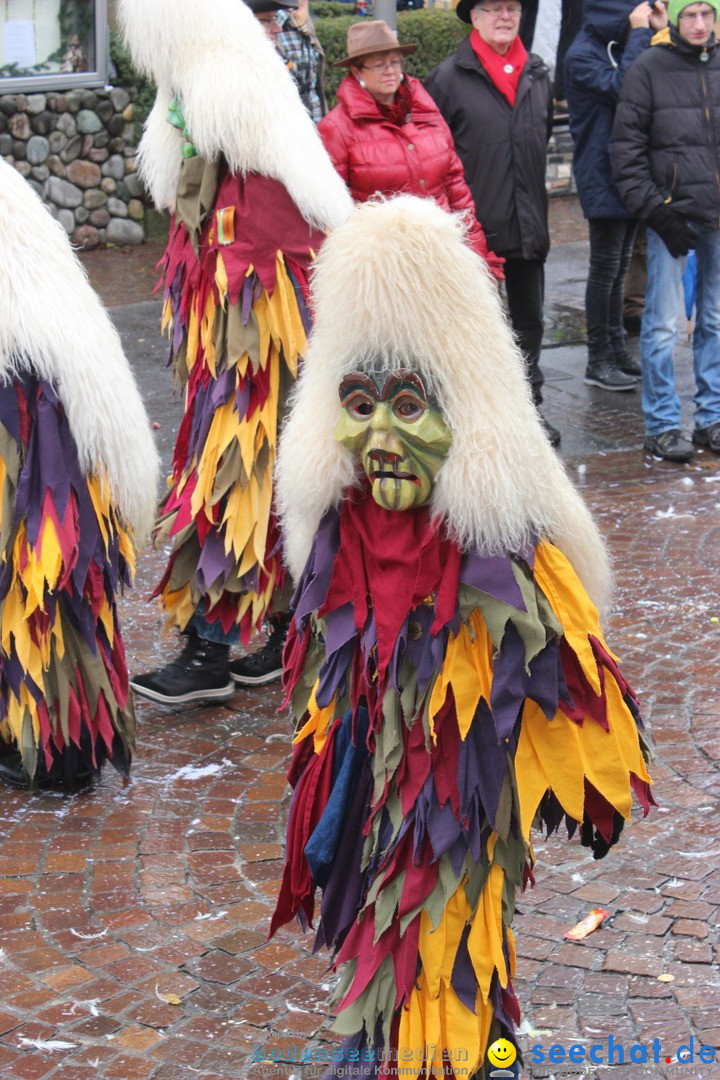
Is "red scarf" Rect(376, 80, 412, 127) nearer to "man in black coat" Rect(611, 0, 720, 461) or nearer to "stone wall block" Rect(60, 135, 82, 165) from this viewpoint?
"man in black coat" Rect(611, 0, 720, 461)

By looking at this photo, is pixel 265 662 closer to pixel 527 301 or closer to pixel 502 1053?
pixel 502 1053

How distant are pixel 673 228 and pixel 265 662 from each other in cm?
318

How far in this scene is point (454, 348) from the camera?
98.0 inches

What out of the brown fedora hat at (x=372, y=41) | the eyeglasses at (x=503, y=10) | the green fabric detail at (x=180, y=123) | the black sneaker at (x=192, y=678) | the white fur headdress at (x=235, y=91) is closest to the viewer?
the white fur headdress at (x=235, y=91)

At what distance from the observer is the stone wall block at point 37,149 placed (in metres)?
10.7

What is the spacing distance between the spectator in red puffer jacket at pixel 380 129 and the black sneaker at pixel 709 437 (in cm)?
196

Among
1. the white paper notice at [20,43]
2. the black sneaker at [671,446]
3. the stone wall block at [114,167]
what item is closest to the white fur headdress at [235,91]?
the black sneaker at [671,446]

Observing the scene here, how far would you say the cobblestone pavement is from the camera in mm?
3164

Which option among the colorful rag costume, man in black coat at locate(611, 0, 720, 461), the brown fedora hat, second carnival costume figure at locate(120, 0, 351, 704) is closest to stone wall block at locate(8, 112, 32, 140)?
man in black coat at locate(611, 0, 720, 461)

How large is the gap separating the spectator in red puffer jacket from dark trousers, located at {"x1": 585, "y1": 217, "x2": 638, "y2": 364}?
2.25m

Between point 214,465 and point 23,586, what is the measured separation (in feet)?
2.66

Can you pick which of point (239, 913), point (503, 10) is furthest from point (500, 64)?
point (239, 913)

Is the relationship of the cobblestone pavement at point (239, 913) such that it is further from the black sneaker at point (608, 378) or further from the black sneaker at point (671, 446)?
the black sneaker at point (608, 378)

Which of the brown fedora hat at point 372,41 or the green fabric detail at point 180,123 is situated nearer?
the green fabric detail at point 180,123
